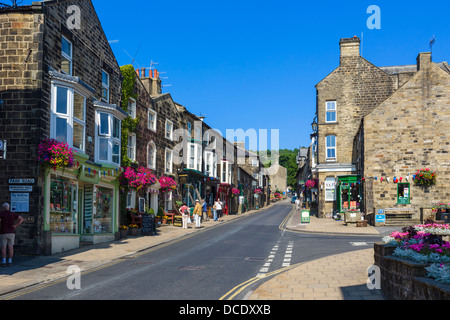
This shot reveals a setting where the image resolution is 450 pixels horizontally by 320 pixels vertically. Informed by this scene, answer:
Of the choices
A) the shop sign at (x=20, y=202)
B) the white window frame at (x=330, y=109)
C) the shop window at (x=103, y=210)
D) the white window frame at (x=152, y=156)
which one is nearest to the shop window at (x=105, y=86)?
the shop window at (x=103, y=210)

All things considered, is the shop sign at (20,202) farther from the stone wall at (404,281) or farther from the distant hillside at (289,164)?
the distant hillside at (289,164)

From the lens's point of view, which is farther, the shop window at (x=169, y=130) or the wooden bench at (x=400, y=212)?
the shop window at (x=169, y=130)

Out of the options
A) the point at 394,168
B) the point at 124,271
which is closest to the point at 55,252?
the point at 124,271

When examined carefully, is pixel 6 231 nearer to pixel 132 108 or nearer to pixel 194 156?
pixel 132 108

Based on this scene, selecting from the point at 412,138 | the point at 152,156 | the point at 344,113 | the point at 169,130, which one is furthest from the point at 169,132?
the point at 412,138

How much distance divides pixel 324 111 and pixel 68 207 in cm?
2538

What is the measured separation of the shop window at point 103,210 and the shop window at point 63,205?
5.98ft

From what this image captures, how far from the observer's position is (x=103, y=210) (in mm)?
21812

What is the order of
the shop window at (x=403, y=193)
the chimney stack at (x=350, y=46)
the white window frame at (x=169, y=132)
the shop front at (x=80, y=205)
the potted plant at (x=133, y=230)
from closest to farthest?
the shop front at (x=80, y=205)
the potted plant at (x=133, y=230)
the shop window at (x=403, y=193)
the white window frame at (x=169, y=132)
the chimney stack at (x=350, y=46)

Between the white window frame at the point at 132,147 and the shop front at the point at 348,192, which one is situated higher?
the white window frame at the point at 132,147

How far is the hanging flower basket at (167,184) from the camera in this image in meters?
30.5

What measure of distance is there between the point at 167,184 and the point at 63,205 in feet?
42.3

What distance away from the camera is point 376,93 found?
37.3m
